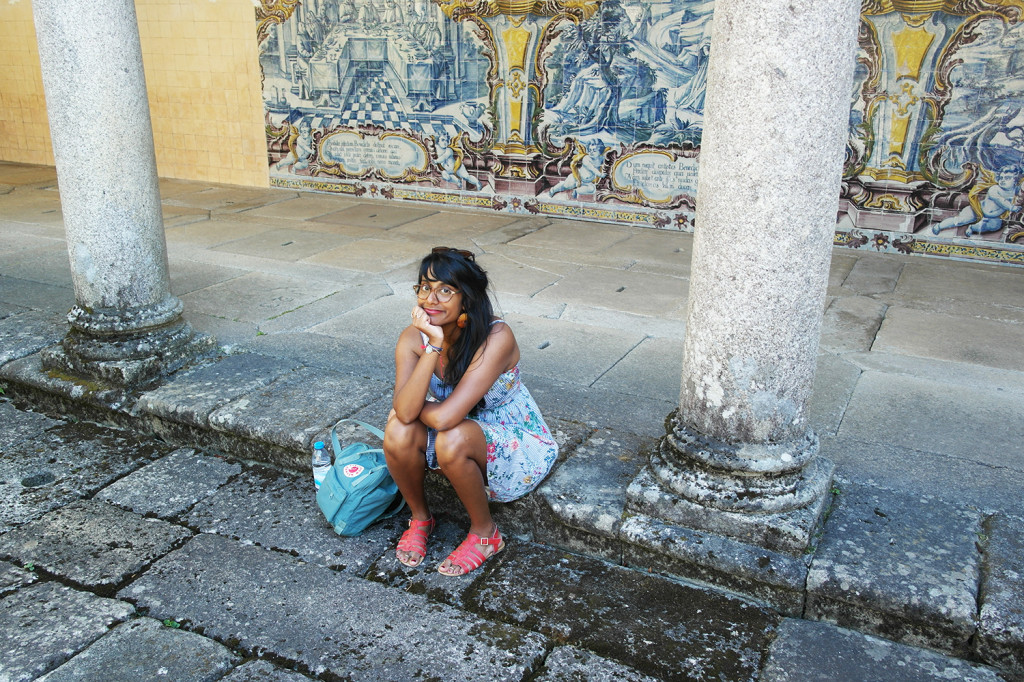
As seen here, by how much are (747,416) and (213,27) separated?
8491mm

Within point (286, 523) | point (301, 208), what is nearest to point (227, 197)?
point (301, 208)

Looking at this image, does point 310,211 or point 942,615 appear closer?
point 942,615

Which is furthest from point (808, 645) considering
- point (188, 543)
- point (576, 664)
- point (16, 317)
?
point (16, 317)

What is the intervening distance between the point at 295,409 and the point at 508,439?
1.26m

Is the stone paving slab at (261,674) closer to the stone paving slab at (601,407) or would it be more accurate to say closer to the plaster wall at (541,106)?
the stone paving slab at (601,407)

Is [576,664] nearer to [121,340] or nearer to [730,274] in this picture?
[730,274]

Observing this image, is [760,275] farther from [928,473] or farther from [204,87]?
[204,87]

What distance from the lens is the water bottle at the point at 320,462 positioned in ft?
11.3

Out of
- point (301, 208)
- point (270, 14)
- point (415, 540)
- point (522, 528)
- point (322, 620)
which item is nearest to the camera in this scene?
point (322, 620)

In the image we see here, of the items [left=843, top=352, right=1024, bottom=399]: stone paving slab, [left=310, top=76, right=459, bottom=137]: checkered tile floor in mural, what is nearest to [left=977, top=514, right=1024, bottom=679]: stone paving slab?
[left=843, top=352, right=1024, bottom=399]: stone paving slab

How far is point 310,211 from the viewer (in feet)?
28.1

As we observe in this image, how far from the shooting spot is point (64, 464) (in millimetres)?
3898

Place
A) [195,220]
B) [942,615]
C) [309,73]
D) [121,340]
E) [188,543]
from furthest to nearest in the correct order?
[309,73]
[195,220]
[121,340]
[188,543]
[942,615]

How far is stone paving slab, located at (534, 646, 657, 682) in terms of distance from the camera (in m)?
2.63
